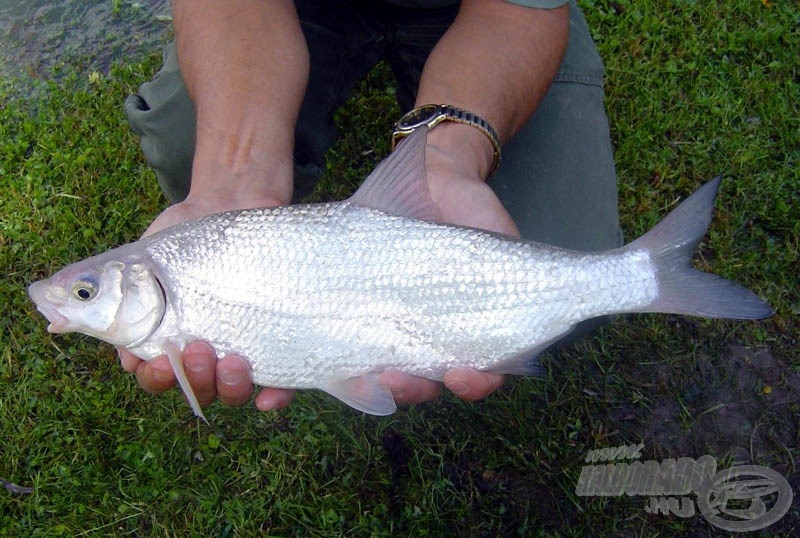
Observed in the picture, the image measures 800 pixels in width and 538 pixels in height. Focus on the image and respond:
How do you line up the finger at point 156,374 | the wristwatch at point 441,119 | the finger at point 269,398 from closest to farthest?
1. the finger at point 156,374
2. the finger at point 269,398
3. the wristwatch at point 441,119

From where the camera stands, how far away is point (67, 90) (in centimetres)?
396

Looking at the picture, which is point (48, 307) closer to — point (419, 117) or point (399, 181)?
point (399, 181)

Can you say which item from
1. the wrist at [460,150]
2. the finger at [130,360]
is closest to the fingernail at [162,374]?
the finger at [130,360]

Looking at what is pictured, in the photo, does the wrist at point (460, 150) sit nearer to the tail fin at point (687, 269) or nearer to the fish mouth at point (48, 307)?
the tail fin at point (687, 269)

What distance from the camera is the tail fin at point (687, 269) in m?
1.88

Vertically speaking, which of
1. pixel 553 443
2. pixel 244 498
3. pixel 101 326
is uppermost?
pixel 101 326

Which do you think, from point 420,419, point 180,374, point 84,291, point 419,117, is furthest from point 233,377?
point 419,117

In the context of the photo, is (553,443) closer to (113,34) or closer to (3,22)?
(113,34)

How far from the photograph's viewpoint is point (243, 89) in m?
2.52

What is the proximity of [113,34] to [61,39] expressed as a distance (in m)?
0.34

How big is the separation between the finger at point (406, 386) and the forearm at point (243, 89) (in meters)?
0.86

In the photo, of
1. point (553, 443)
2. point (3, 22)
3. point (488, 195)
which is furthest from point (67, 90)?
point (553, 443)

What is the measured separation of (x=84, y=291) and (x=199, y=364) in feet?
1.33

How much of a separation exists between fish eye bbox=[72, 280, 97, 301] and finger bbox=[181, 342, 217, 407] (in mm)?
319
